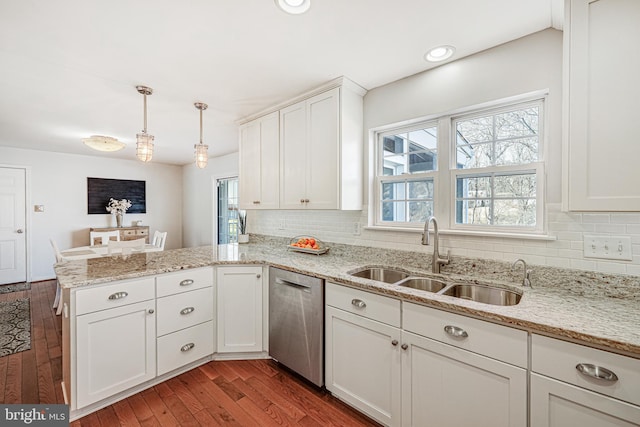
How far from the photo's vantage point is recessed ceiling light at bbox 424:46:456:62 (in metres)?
1.78

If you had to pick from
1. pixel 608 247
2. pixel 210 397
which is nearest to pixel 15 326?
pixel 210 397

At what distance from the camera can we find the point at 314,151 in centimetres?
239

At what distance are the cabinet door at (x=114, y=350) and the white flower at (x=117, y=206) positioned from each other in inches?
179

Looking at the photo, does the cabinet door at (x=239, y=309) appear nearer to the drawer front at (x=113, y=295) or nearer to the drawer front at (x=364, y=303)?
the drawer front at (x=113, y=295)

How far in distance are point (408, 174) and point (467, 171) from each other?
0.44m

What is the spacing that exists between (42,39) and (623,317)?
10.9 feet

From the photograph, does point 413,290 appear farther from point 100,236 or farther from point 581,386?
point 100,236

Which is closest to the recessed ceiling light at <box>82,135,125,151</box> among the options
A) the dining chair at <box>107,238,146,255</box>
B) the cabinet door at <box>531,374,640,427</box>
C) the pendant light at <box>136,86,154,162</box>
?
the dining chair at <box>107,238,146,255</box>

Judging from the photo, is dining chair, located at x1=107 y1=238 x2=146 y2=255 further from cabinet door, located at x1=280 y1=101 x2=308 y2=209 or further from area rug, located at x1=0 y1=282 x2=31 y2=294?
area rug, located at x1=0 y1=282 x2=31 y2=294

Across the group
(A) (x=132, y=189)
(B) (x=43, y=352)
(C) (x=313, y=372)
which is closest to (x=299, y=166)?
(C) (x=313, y=372)

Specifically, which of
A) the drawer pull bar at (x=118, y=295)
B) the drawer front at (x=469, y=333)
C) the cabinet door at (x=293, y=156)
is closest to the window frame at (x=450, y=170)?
the cabinet door at (x=293, y=156)

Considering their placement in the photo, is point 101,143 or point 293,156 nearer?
point 293,156

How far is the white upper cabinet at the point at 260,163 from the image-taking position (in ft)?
9.03

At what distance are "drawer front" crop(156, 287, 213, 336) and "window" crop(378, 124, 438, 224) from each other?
64.1 inches
